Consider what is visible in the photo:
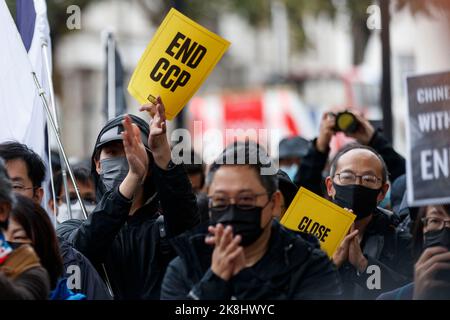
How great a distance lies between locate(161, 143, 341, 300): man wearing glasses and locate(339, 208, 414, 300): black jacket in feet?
3.51

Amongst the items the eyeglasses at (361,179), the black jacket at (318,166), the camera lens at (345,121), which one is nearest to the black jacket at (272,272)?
the eyeglasses at (361,179)

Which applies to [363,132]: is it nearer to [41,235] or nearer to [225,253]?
[41,235]

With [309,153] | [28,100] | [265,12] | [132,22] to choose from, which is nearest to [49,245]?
[28,100]

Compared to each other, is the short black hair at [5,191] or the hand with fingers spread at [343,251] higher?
the short black hair at [5,191]

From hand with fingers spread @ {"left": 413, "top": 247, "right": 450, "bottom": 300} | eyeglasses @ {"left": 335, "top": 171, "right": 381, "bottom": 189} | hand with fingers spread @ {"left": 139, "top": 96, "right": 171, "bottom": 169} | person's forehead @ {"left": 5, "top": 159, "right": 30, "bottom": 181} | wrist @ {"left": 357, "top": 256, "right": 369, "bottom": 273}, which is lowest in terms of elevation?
wrist @ {"left": 357, "top": 256, "right": 369, "bottom": 273}

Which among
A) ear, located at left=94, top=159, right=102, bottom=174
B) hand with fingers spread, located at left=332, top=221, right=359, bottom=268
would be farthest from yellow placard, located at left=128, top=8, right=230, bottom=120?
hand with fingers spread, located at left=332, top=221, right=359, bottom=268

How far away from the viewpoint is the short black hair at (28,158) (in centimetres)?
587

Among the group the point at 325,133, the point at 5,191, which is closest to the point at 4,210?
the point at 5,191

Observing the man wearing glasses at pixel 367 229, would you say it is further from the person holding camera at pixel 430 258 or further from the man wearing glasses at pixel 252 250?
the man wearing glasses at pixel 252 250

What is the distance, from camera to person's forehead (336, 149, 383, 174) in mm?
6348

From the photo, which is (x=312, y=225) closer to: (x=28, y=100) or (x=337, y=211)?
(x=337, y=211)

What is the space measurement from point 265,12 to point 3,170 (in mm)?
28450

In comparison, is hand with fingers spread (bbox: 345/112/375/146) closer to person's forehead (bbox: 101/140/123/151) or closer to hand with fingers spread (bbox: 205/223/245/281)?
person's forehead (bbox: 101/140/123/151)

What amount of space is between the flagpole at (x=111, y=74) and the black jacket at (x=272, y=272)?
16.1 feet
